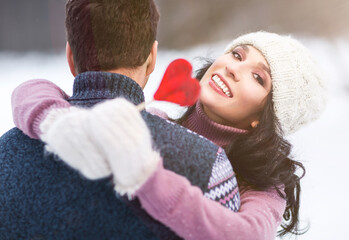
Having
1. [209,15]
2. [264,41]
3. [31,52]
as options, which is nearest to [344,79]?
[209,15]

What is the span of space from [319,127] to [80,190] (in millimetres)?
1964

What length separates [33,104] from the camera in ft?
1.52

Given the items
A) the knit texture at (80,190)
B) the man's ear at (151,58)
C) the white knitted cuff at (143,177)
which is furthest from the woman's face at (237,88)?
the white knitted cuff at (143,177)

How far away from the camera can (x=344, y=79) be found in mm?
2227

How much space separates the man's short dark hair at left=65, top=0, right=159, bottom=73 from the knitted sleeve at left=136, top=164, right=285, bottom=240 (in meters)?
0.22

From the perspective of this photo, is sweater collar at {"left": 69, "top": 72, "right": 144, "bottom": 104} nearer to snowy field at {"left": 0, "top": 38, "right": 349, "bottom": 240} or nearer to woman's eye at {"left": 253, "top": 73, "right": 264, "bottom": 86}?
woman's eye at {"left": 253, "top": 73, "right": 264, "bottom": 86}

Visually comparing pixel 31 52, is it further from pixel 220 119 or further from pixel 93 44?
pixel 93 44

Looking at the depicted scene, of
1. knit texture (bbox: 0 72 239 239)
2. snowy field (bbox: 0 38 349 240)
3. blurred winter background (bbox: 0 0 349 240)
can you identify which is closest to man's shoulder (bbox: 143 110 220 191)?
knit texture (bbox: 0 72 239 239)

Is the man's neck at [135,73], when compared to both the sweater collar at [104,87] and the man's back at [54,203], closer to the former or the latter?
the sweater collar at [104,87]

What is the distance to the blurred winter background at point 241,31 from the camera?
5.86 feet

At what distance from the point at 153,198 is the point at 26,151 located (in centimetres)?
21

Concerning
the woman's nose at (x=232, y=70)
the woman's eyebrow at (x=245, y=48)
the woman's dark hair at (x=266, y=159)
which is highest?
the woman's eyebrow at (x=245, y=48)

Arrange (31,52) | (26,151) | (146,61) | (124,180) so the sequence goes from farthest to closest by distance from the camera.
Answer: (31,52), (146,61), (26,151), (124,180)

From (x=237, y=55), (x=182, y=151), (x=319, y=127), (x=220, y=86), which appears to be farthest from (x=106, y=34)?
(x=319, y=127)
